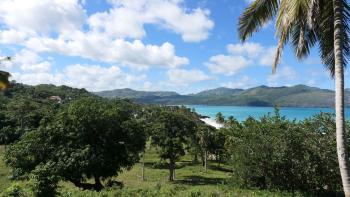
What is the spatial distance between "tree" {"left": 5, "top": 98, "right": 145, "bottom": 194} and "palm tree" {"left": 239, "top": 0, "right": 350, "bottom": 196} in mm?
16544

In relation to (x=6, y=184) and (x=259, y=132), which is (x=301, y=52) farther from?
(x=6, y=184)

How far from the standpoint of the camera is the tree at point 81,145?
25.1 metres

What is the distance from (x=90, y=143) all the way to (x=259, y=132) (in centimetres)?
1258

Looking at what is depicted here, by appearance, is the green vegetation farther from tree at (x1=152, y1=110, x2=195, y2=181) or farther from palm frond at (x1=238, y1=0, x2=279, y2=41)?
tree at (x1=152, y1=110, x2=195, y2=181)

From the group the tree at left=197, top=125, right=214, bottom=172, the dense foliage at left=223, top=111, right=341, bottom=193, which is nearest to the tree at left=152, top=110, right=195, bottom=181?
the tree at left=197, top=125, right=214, bottom=172

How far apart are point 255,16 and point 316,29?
6.32ft

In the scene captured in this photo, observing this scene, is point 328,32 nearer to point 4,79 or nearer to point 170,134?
point 4,79

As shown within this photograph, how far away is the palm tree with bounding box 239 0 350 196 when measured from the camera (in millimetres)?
9305

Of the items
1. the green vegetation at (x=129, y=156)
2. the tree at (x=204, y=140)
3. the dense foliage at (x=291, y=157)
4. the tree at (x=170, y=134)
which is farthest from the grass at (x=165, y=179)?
the tree at (x=170, y=134)

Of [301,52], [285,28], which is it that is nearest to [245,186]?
[301,52]

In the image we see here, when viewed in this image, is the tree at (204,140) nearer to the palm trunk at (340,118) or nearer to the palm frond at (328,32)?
the palm frond at (328,32)

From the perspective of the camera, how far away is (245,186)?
780 inches

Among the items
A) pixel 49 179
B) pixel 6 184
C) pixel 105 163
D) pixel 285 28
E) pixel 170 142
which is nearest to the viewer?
pixel 285 28

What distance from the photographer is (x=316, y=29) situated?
1165 cm
